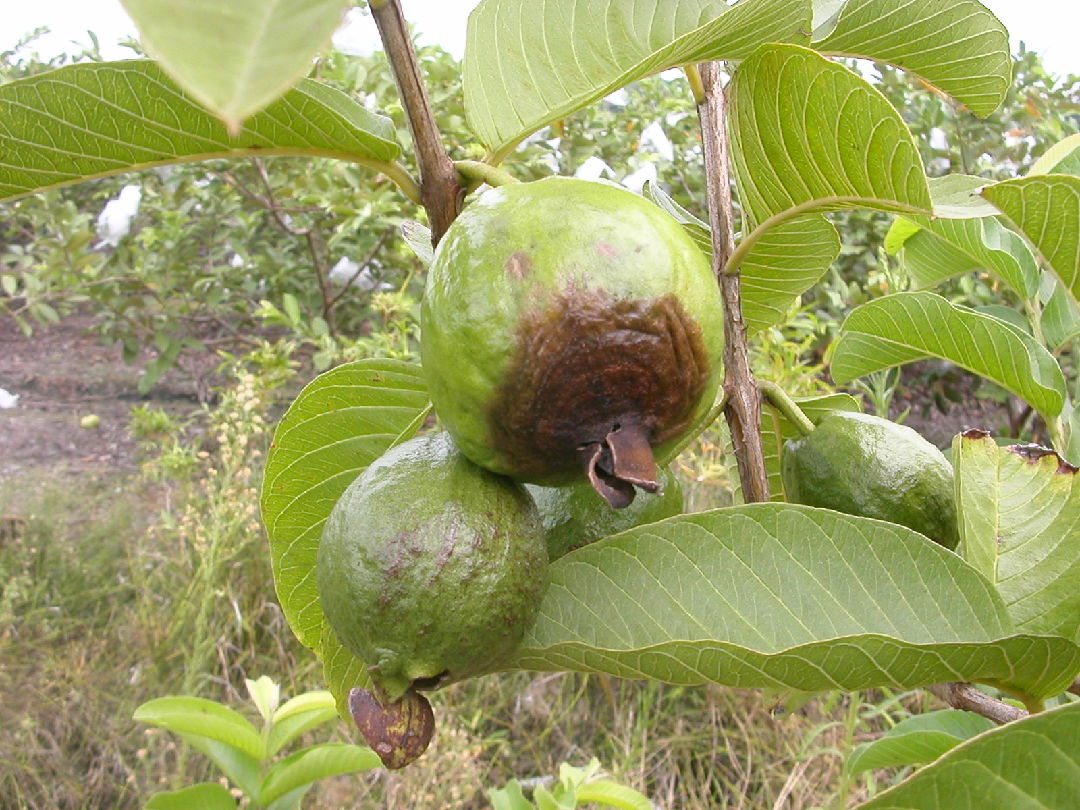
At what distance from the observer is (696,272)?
0.54 m

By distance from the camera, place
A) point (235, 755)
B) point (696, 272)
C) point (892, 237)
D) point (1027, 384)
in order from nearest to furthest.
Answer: point (696, 272), point (1027, 384), point (892, 237), point (235, 755)

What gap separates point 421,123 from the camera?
606 millimetres

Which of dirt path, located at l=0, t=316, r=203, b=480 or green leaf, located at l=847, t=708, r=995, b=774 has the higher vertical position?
green leaf, located at l=847, t=708, r=995, b=774

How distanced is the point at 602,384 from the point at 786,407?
33cm

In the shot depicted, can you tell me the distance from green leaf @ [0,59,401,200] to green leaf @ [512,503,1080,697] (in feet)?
1.08

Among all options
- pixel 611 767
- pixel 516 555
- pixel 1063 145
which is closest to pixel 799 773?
pixel 611 767

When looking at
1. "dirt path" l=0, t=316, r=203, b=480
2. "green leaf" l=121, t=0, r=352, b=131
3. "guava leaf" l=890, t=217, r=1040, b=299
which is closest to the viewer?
"green leaf" l=121, t=0, r=352, b=131

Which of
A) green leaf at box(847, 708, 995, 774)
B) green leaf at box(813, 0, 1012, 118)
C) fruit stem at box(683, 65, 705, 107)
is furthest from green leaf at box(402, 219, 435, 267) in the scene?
green leaf at box(847, 708, 995, 774)

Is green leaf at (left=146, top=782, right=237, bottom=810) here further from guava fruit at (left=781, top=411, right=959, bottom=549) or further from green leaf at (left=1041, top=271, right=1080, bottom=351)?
green leaf at (left=1041, top=271, right=1080, bottom=351)

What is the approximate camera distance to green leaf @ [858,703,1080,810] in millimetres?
428

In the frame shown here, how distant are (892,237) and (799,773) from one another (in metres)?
2.34

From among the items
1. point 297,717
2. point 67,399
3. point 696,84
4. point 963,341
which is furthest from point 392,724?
point 67,399

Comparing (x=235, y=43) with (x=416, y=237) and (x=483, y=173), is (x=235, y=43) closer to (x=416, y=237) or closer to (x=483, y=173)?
(x=483, y=173)

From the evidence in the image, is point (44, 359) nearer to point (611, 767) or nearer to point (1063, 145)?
point (611, 767)
